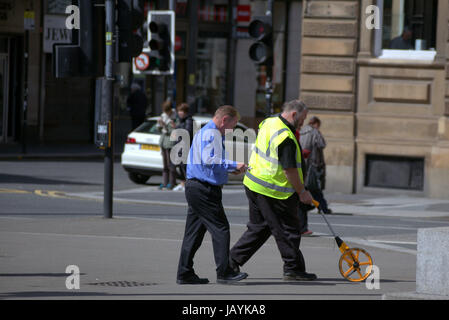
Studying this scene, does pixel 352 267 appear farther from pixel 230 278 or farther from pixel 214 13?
pixel 214 13

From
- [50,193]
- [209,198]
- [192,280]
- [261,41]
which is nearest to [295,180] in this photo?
[209,198]

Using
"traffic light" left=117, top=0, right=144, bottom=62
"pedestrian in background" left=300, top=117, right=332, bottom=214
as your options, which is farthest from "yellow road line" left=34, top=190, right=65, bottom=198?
"pedestrian in background" left=300, top=117, right=332, bottom=214

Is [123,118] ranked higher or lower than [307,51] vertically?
lower

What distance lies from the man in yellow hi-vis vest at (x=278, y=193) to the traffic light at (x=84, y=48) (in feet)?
14.4

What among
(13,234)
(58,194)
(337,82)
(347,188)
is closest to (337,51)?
(337,82)

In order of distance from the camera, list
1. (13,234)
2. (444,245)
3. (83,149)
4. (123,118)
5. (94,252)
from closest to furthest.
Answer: (444,245)
(94,252)
(13,234)
(83,149)
(123,118)

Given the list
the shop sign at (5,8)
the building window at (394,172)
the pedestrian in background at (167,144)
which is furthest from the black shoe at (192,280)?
the shop sign at (5,8)

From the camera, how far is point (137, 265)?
10562 mm

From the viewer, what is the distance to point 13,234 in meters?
12.9

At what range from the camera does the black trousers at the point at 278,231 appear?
32.3 ft

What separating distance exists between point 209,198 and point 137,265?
4.88ft

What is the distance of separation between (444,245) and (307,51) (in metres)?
13.8

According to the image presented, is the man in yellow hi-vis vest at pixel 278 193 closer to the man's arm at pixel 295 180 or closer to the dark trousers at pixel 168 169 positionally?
the man's arm at pixel 295 180
